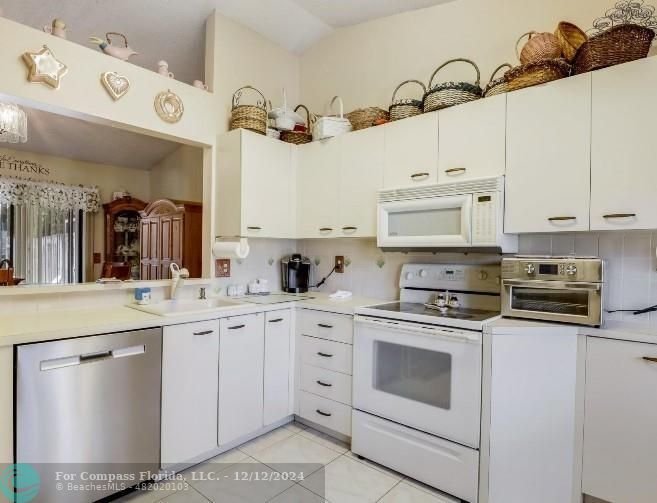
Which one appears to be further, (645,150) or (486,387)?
(486,387)

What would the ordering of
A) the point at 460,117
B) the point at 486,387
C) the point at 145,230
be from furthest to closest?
the point at 145,230 → the point at 460,117 → the point at 486,387

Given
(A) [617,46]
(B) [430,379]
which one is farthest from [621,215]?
(B) [430,379]

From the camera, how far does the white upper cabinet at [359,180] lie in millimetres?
2379

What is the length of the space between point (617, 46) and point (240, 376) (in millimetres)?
2528

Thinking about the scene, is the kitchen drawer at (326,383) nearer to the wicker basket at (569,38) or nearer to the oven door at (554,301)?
the oven door at (554,301)

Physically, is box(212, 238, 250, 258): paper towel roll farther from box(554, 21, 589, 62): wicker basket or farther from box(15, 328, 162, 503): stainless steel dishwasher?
box(554, 21, 589, 62): wicker basket

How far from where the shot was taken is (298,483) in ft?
6.20

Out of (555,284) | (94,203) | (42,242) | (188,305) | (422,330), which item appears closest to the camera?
(555,284)

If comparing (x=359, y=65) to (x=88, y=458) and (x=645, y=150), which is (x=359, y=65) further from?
(x=88, y=458)

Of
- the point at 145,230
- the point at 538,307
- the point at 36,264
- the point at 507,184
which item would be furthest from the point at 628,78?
the point at 36,264

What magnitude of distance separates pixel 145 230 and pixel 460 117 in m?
3.44

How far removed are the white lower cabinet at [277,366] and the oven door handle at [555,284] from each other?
4.60 feet

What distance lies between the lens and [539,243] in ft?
6.66

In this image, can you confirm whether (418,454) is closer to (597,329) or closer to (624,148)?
(597,329)
